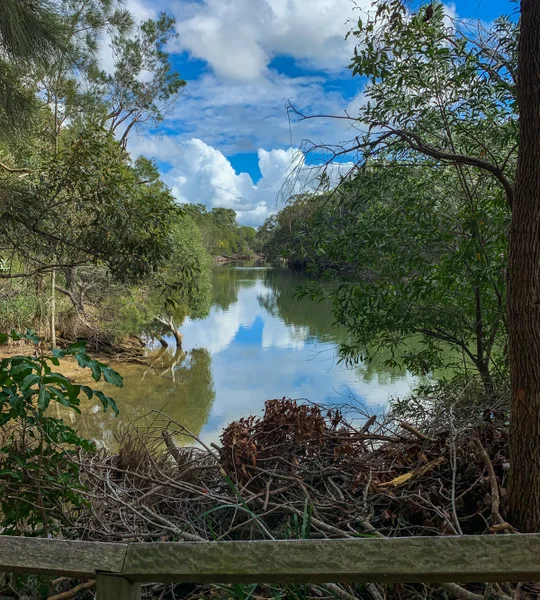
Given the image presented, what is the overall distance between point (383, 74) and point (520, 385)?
8.47 feet

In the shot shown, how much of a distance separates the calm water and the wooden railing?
5360 millimetres

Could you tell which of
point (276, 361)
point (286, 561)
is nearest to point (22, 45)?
point (286, 561)

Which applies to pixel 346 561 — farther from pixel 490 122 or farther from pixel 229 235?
pixel 229 235

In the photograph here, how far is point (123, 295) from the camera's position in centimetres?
1373

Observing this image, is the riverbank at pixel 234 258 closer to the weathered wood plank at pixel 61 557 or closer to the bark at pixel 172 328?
the bark at pixel 172 328

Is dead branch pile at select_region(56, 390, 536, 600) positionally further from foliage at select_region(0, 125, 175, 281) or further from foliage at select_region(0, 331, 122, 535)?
foliage at select_region(0, 125, 175, 281)

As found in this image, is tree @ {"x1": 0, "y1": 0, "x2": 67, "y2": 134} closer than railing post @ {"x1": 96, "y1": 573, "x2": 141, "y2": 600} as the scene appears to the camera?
No

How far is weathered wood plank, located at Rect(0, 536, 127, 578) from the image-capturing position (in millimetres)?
844

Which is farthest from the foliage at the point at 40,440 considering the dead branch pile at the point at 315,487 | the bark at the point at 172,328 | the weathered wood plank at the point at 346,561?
the bark at the point at 172,328

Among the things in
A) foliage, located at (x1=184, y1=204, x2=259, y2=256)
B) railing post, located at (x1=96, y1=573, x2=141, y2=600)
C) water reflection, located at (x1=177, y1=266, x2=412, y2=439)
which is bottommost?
water reflection, located at (x1=177, y1=266, x2=412, y2=439)

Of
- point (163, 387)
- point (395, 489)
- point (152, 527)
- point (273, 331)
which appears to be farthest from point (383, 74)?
point (273, 331)

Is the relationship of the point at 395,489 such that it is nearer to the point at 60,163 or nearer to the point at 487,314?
the point at 487,314

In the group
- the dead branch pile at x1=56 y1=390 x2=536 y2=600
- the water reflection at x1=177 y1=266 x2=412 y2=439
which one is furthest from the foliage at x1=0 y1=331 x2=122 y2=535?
the water reflection at x1=177 y1=266 x2=412 y2=439

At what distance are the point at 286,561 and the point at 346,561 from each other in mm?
104
